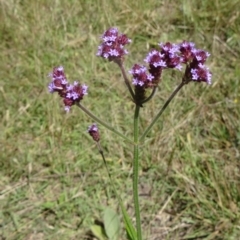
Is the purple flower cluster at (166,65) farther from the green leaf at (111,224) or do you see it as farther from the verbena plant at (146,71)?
the green leaf at (111,224)

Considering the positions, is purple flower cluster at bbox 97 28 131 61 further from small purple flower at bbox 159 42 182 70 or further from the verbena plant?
small purple flower at bbox 159 42 182 70

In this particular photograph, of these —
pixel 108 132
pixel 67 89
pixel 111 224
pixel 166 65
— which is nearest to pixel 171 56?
pixel 166 65

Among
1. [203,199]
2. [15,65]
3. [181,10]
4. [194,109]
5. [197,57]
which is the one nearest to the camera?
[197,57]

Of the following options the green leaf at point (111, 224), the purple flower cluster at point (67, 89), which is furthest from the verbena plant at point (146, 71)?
the green leaf at point (111, 224)

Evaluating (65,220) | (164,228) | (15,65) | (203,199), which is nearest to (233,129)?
(203,199)

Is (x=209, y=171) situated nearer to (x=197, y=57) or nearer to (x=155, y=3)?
(x=197, y=57)
